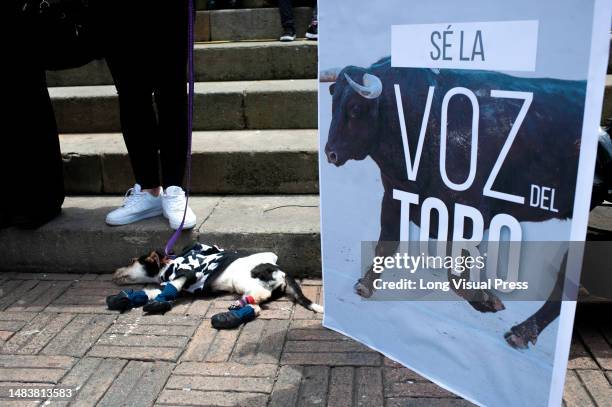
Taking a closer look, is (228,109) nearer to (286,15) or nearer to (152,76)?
(152,76)

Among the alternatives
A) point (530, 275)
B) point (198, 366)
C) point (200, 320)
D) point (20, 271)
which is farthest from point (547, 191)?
point (20, 271)

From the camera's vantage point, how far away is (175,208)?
3191 millimetres

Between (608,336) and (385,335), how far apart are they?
3.72 ft

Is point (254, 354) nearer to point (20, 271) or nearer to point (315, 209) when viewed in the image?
point (315, 209)

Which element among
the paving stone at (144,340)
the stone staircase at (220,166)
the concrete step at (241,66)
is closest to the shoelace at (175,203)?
the stone staircase at (220,166)

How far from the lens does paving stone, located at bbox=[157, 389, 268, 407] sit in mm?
2111

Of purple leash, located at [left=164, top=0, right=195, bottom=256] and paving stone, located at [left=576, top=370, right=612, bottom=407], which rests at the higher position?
purple leash, located at [left=164, top=0, right=195, bottom=256]

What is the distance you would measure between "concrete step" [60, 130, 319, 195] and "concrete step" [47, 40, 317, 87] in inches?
41.0

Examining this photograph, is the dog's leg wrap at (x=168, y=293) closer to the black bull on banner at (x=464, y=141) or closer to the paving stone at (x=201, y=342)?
the paving stone at (x=201, y=342)

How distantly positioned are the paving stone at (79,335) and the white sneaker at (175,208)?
653 mm

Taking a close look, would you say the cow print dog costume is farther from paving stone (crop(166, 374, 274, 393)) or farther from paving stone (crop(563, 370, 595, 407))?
paving stone (crop(563, 370, 595, 407))

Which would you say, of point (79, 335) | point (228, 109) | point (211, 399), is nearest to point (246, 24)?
point (228, 109)

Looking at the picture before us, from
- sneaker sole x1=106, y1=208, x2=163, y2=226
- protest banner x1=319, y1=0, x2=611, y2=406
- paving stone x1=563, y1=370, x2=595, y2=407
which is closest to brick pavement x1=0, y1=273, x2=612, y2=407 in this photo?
paving stone x1=563, y1=370, x2=595, y2=407

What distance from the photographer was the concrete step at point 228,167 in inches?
141
